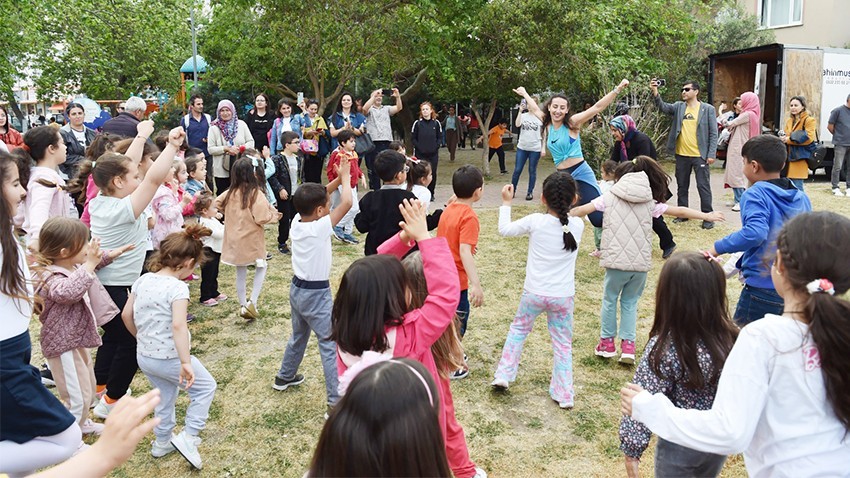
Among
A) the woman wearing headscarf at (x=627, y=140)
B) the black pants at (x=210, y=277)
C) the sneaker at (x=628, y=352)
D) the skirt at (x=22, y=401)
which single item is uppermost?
the woman wearing headscarf at (x=627, y=140)

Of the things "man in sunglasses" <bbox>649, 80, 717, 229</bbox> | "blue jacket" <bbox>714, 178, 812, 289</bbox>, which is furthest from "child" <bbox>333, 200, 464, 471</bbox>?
"man in sunglasses" <bbox>649, 80, 717, 229</bbox>

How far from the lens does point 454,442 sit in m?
2.95

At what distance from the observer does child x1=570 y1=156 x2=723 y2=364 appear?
176 inches

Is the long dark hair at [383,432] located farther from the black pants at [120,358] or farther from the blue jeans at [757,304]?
the black pants at [120,358]

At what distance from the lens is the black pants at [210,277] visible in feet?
19.6

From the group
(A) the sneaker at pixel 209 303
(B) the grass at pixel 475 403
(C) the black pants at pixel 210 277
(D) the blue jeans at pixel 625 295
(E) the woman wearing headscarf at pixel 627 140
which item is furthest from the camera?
(E) the woman wearing headscarf at pixel 627 140

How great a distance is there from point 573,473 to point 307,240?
204 cm

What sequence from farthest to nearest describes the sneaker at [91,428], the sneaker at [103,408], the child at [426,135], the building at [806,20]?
the building at [806,20] → the child at [426,135] → the sneaker at [103,408] → the sneaker at [91,428]

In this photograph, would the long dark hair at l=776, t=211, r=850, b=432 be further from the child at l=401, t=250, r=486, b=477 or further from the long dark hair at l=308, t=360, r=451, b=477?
the child at l=401, t=250, r=486, b=477

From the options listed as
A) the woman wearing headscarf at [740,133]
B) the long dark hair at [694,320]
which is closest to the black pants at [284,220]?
the long dark hair at [694,320]

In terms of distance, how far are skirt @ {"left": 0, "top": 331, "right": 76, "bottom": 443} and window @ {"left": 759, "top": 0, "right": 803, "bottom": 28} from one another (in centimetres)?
2565

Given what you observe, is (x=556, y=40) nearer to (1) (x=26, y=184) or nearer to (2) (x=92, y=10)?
(1) (x=26, y=184)

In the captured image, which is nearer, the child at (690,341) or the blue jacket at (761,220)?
the child at (690,341)

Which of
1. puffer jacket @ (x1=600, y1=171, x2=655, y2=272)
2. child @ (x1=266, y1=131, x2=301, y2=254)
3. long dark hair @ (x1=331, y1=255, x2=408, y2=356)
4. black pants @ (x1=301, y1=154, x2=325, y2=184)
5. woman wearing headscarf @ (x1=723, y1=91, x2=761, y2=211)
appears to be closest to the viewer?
long dark hair @ (x1=331, y1=255, x2=408, y2=356)
